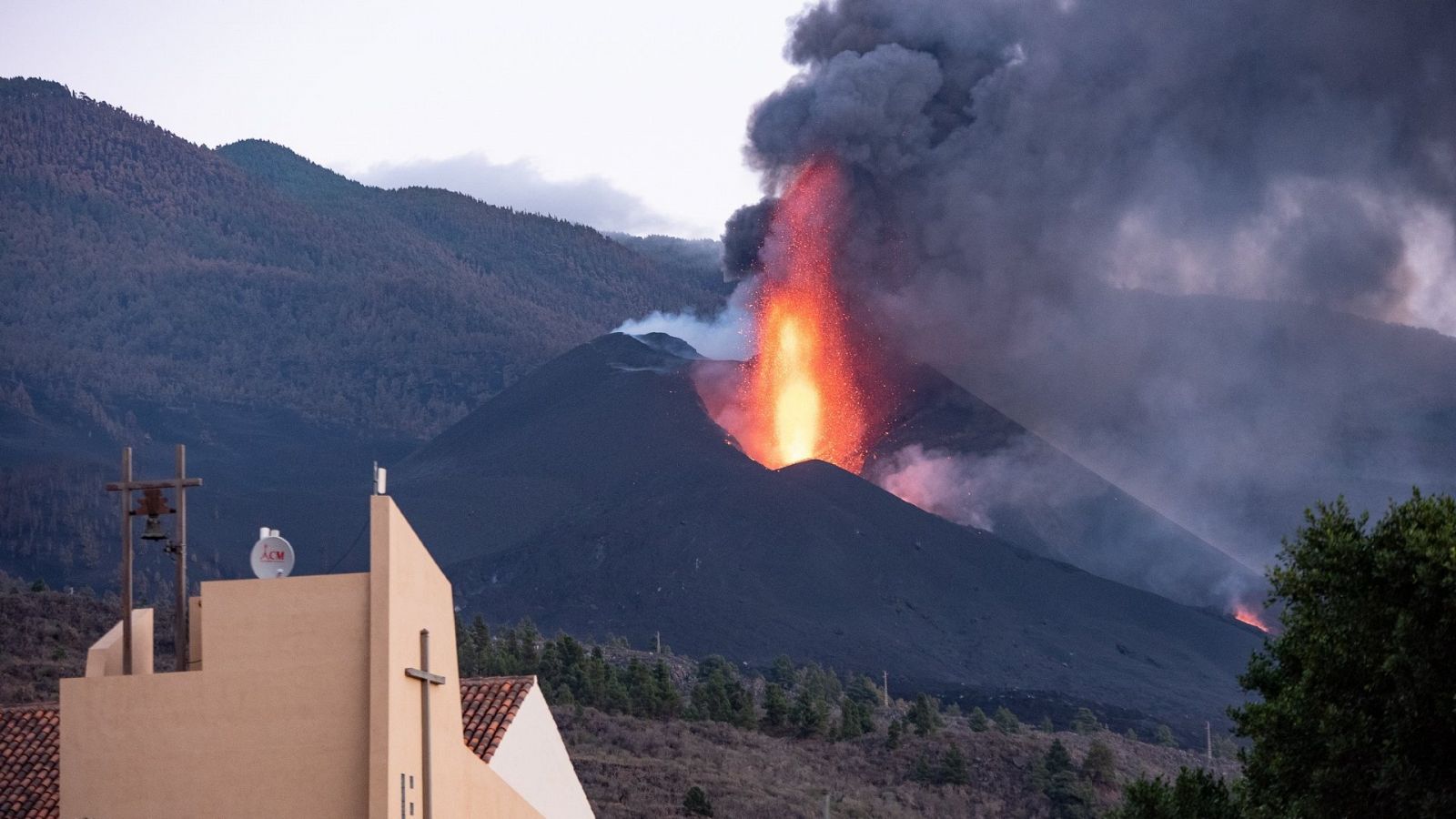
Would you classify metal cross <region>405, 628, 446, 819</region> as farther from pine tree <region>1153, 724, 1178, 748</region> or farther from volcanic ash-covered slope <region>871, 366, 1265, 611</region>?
volcanic ash-covered slope <region>871, 366, 1265, 611</region>

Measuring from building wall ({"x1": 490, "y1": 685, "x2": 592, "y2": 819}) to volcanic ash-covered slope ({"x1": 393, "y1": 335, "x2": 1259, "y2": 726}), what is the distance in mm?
62926

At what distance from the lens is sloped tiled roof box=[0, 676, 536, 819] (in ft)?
70.5

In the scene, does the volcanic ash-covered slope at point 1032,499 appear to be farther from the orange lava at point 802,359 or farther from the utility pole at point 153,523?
the utility pole at point 153,523

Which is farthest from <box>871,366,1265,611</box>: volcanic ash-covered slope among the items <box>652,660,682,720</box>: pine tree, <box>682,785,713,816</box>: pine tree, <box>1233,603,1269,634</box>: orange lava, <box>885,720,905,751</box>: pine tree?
<box>682,785,713,816</box>: pine tree

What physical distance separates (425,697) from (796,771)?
39.7m

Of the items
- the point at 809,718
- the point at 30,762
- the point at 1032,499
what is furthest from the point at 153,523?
the point at 1032,499

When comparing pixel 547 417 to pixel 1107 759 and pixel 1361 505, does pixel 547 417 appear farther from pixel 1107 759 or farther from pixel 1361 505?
pixel 1107 759

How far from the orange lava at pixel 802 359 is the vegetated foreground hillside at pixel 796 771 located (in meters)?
53.0

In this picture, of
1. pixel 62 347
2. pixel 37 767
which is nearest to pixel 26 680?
pixel 37 767

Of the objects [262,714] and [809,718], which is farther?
[809,718]

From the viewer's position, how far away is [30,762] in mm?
22594

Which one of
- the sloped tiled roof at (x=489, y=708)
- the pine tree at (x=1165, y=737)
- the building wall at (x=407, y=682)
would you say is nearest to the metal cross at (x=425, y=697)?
the building wall at (x=407, y=682)

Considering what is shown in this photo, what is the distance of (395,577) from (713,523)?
3391 inches

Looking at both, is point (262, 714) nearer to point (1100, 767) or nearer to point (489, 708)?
point (489, 708)
